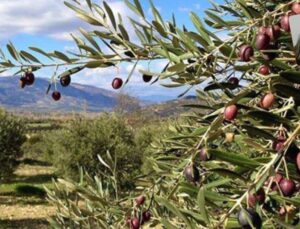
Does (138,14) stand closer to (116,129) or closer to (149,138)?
(116,129)

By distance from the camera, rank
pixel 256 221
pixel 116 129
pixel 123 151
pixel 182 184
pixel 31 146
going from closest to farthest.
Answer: pixel 256 221 < pixel 182 184 < pixel 123 151 < pixel 116 129 < pixel 31 146

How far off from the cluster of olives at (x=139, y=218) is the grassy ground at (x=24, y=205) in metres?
14.6

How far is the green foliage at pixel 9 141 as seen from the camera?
2628 cm

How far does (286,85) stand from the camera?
1.09 metres

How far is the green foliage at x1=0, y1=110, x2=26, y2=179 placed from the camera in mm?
26281

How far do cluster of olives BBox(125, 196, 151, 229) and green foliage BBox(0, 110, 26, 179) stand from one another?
25.3 meters

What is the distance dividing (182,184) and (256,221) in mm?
209

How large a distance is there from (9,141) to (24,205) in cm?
417

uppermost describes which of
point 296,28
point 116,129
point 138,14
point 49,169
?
point 138,14

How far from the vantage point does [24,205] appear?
24.7 meters

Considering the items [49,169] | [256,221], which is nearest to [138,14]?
[256,221]

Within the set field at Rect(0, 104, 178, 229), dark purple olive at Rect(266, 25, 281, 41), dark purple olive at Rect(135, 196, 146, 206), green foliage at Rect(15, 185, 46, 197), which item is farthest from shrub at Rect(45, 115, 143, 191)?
dark purple olive at Rect(266, 25, 281, 41)

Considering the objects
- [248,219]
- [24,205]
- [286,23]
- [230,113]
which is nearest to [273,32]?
[286,23]

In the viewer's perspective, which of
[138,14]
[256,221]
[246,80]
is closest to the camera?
[256,221]
